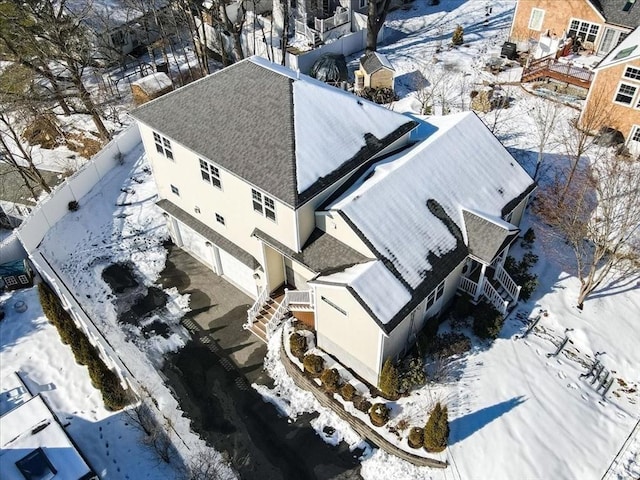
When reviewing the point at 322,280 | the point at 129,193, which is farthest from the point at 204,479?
the point at 129,193

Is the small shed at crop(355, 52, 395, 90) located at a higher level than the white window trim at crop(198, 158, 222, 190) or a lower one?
lower

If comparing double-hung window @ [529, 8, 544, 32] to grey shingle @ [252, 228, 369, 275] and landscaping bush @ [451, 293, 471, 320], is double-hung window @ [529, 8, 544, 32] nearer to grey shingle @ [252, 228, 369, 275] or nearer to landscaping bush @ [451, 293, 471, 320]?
landscaping bush @ [451, 293, 471, 320]

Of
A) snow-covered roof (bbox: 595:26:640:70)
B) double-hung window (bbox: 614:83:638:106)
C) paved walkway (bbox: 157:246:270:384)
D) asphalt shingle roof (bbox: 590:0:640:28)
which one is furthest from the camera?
asphalt shingle roof (bbox: 590:0:640:28)

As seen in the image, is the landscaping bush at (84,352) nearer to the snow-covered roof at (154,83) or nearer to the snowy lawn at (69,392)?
the snowy lawn at (69,392)

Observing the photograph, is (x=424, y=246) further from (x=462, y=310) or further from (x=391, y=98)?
(x=391, y=98)

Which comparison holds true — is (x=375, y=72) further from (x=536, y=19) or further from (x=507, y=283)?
(x=507, y=283)

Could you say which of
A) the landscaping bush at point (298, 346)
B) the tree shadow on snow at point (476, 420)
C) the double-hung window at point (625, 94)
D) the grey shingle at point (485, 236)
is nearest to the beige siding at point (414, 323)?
the grey shingle at point (485, 236)

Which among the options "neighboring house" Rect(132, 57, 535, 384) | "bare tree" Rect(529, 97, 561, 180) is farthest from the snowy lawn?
"bare tree" Rect(529, 97, 561, 180)
